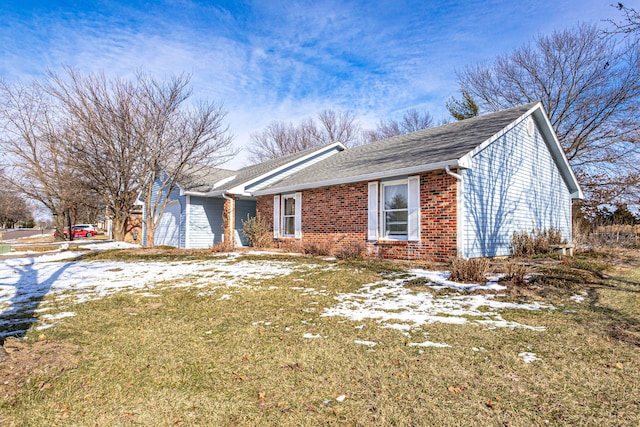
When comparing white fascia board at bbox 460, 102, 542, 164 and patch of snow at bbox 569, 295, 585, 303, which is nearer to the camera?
patch of snow at bbox 569, 295, 585, 303

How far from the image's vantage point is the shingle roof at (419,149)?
33.5 feet

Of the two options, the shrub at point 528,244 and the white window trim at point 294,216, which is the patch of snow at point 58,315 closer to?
the white window trim at point 294,216

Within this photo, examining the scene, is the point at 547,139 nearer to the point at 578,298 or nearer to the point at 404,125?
the point at 578,298

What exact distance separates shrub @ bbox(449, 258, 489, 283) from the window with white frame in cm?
331

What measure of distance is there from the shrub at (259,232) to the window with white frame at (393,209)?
5.06 m

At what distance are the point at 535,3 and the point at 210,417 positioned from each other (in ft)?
48.4

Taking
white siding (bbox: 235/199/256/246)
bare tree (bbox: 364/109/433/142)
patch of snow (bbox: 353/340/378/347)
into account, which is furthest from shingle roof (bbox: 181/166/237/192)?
bare tree (bbox: 364/109/433/142)

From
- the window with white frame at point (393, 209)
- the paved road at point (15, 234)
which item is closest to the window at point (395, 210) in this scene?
the window with white frame at point (393, 209)

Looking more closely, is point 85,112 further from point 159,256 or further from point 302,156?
point 302,156

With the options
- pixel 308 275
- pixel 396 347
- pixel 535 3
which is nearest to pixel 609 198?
pixel 535 3

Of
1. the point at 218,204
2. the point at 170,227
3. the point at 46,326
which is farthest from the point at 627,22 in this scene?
the point at 170,227

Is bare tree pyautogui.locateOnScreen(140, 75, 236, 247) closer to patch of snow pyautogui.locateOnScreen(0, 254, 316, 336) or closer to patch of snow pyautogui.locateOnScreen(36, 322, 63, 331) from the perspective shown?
patch of snow pyautogui.locateOnScreen(0, 254, 316, 336)

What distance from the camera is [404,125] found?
116ft

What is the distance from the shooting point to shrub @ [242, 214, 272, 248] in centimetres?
1458
